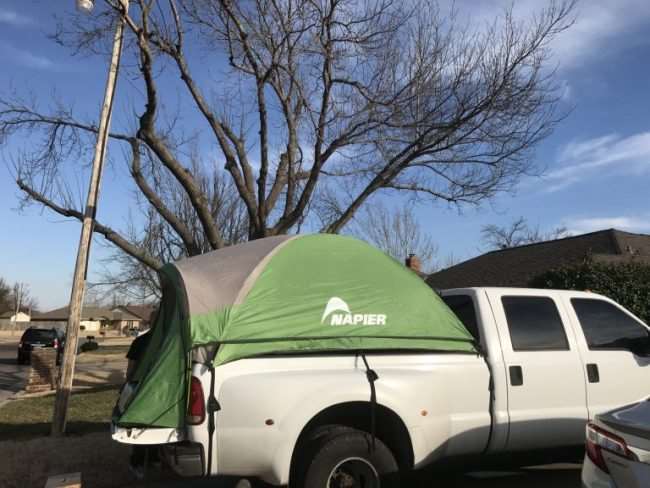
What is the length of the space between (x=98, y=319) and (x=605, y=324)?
3916 inches

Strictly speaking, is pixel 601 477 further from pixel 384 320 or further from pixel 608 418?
pixel 384 320

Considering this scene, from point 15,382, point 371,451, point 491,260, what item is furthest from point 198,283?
point 491,260

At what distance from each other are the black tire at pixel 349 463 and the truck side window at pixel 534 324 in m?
1.63

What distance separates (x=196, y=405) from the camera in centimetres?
415

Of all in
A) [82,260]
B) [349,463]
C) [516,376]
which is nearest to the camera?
[349,463]

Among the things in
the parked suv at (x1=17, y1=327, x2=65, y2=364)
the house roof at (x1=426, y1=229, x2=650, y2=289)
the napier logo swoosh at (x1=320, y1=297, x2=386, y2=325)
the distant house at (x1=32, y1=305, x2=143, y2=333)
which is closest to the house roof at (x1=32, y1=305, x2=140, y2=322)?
the distant house at (x1=32, y1=305, x2=143, y2=333)

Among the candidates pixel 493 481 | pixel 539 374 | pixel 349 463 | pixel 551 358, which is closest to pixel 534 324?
pixel 551 358

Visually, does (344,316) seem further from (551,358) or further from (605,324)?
(605,324)

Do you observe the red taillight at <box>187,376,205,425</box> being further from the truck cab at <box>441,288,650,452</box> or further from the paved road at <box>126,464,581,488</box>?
the truck cab at <box>441,288,650,452</box>

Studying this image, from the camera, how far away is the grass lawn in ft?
29.3

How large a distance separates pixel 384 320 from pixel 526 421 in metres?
1.54

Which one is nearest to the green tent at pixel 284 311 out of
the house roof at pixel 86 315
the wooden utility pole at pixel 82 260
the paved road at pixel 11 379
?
the wooden utility pole at pixel 82 260

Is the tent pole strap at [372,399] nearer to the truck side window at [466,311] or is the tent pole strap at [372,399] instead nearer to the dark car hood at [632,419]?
the truck side window at [466,311]

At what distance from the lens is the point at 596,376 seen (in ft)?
18.2
